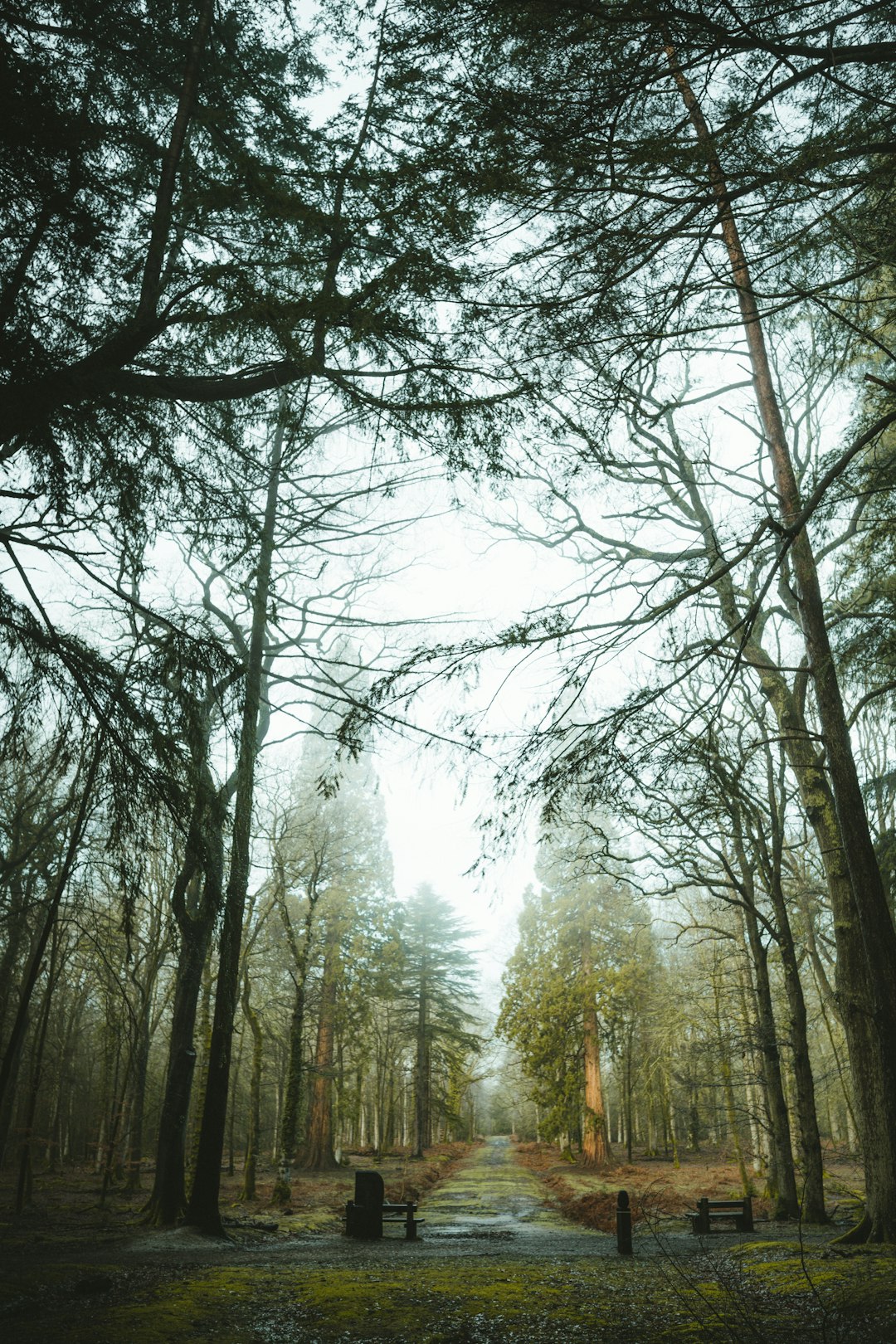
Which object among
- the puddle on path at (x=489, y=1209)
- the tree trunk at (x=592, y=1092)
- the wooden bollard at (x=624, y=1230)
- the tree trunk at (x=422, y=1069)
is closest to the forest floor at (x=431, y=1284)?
→ the puddle on path at (x=489, y=1209)

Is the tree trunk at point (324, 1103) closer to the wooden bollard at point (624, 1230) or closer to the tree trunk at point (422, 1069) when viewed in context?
the tree trunk at point (422, 1069)

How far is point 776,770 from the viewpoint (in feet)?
42.4

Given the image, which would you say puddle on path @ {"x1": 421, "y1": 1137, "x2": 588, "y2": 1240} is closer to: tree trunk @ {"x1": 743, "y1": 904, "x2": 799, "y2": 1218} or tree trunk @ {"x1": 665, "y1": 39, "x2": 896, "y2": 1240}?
tree trunk @ {"x1": 743, "y1": 904, "x2": 799, "y2": 1218}

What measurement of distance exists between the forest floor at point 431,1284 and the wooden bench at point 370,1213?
0.26 meters

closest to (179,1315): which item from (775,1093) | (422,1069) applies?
(775,1093)

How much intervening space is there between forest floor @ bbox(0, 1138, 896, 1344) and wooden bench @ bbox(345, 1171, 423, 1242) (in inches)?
10.1

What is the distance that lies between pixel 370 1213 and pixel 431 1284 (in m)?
5.73

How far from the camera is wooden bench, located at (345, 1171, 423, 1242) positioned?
10266 mm

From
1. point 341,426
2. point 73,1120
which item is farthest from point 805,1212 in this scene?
point 73,1120

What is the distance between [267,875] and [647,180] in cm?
1613

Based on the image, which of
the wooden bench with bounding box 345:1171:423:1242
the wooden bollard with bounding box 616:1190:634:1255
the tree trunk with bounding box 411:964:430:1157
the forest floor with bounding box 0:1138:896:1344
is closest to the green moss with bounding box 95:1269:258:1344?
the forest floor with bounding box 0:1138:896:1344

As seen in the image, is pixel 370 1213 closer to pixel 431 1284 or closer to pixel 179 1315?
pixel 431 1284

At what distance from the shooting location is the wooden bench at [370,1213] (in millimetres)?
10266

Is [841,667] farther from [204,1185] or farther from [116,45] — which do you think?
[204,1185]
